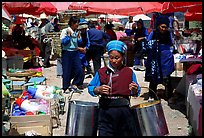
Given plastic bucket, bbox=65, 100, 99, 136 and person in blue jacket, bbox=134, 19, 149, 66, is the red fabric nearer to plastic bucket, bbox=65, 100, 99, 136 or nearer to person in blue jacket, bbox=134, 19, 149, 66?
plastic bucket, bbox=65, 100, 99, 136

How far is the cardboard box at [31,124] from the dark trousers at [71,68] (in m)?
3.33

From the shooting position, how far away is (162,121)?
4.44m

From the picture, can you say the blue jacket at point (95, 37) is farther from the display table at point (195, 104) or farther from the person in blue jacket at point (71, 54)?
the display table at point (195, 104)

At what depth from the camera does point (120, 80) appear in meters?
4.06

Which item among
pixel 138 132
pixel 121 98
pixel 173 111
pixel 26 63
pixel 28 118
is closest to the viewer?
pixel 121 98

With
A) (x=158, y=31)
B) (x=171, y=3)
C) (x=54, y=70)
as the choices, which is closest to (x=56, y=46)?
(x=54, y=70)

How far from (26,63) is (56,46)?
304 cm

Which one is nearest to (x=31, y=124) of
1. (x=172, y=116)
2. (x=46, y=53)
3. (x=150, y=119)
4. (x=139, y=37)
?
(x=150, y=119)

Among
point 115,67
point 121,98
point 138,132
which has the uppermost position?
point 115,67

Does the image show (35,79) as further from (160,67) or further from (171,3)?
(171,3)

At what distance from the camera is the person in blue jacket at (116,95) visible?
3982mm

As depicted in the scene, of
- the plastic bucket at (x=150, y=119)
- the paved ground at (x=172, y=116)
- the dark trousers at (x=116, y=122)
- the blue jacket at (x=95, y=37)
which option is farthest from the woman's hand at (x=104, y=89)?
the blue jacket at (x=95, y=37)

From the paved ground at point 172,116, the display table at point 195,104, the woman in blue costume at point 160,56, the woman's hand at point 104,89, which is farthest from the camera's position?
the woman in blue costume at point 160,56

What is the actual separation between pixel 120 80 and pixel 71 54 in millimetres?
4868
